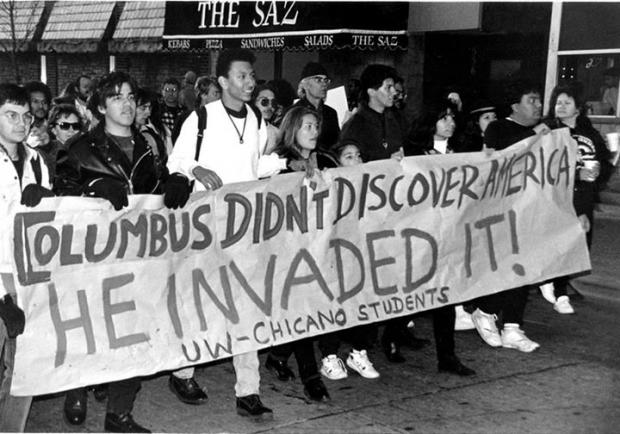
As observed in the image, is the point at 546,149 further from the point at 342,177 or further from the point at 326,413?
the point at 326,413

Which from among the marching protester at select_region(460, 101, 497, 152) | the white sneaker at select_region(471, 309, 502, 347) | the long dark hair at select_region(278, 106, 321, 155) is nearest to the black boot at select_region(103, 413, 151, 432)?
the long dark hair at select_region(278, 106, 321, 155)

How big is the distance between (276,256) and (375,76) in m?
1.83

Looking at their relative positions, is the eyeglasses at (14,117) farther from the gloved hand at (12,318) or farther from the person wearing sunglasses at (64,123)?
the person wearing sunglasses at (64,123)

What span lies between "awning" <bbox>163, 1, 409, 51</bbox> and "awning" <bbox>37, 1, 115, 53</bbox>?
3.73m

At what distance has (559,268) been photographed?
19.5 feet

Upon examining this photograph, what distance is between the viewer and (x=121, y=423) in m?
4.61

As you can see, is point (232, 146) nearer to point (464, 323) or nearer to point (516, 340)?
point (516, 340)

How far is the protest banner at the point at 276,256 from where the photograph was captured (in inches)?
168

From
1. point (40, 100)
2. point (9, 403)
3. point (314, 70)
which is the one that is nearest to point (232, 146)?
point (9, 403)

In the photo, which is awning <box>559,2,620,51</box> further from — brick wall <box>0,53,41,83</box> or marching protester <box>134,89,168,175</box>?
brick wall <box>0,53,41,83</box>

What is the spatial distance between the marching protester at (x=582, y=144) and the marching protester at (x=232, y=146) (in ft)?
10.4

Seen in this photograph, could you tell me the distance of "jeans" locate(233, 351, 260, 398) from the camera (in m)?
4.89

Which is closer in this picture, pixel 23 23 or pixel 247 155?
pixel 247 155

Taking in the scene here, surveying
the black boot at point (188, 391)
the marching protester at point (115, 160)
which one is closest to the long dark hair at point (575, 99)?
the black boot at point (188, 391)
